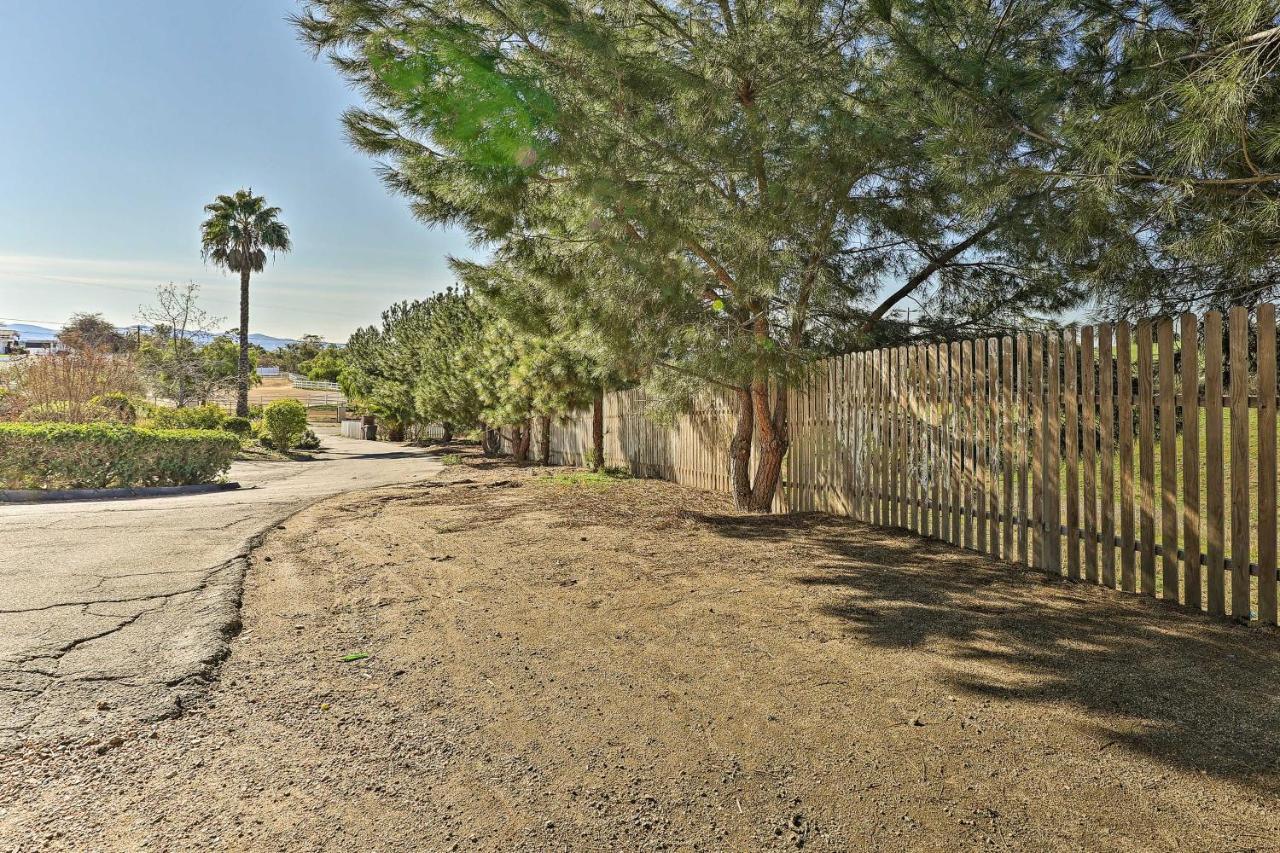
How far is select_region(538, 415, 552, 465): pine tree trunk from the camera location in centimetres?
1775

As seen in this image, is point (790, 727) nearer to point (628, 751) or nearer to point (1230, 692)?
point (628, 751)

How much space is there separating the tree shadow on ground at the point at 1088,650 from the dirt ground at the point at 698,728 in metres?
0.02

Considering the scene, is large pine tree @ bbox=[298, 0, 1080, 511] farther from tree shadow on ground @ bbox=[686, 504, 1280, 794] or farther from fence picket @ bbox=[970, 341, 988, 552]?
tree shadow on ground @ bbox=[686, 504, 1280, 794]

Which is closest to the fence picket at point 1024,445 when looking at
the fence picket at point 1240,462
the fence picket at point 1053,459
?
the fence picket at point 1053,459


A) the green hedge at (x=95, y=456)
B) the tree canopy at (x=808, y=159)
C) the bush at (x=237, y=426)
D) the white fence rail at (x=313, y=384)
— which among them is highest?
the white fence rail at (x=313, y=384)

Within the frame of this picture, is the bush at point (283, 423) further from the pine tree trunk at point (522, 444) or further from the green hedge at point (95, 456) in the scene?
the green hedge at point (95, 456)

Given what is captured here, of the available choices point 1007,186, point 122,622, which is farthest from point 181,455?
point 1007,186

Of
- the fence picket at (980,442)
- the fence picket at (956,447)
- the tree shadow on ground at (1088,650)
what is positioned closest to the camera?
the tree shadow on ground at (1088,650)

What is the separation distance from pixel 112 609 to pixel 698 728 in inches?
149

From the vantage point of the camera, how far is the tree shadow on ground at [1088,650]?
8.98 feet

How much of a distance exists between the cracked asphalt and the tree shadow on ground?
11.5 feet

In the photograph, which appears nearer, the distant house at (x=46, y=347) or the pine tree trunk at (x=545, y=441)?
the pine tree trunk at (x=545, y=441)

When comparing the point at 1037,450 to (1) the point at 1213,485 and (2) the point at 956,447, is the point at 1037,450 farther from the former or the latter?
(1) the point at 1213,485

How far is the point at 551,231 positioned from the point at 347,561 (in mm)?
4337
